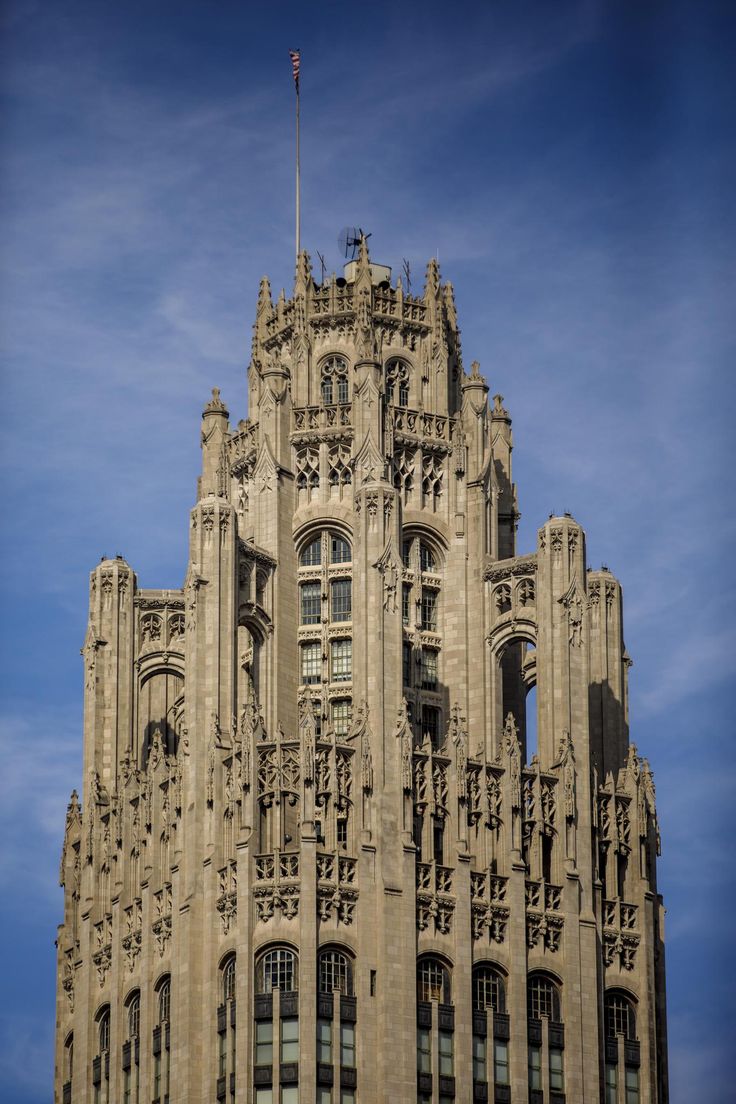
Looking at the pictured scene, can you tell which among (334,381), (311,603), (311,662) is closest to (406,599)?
(311,603)

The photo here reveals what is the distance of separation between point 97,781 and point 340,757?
13.5 metres

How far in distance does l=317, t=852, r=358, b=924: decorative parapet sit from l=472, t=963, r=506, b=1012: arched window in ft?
17.3

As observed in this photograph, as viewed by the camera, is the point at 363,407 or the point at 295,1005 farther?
the point at 363,407

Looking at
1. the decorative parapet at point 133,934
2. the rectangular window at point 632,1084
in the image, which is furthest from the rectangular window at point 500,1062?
the decorative parapet at point 133,934

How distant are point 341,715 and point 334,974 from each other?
13262mm

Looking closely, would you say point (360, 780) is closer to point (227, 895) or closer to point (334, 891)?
point (334, 891)

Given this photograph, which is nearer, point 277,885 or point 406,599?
point 277,885

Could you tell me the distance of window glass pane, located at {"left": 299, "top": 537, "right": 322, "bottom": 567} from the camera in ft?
474

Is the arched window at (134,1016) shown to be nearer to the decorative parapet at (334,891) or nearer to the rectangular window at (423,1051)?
the decorative parapet at (334,891)

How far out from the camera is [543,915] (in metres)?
136

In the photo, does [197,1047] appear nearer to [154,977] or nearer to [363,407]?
[154,977]

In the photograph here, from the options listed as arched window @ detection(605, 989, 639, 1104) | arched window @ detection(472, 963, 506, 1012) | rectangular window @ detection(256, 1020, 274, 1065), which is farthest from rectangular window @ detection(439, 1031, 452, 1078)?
arched window @ detection(605, 989, 639, 1104)

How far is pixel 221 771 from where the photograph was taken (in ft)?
444

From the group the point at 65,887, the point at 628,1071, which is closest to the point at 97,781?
the point at 65,887
